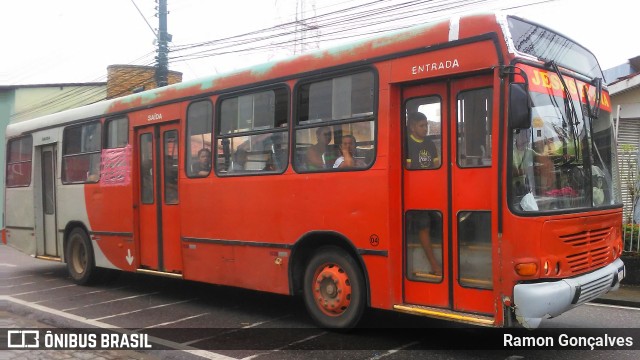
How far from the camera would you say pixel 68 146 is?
10.0m

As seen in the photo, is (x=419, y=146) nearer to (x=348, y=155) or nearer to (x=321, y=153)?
(x=348, y=155)

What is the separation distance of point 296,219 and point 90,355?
2.62 meters

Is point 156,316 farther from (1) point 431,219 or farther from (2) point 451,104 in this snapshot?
(2) point 451,104

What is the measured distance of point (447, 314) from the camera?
194 inches

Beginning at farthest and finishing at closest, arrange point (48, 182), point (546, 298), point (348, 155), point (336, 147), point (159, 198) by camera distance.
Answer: point (48, 182)
point (159, 198)
point (336, 147)
point (348, 155)
point (546, 298)

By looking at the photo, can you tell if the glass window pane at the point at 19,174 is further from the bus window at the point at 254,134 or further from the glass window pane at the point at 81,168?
the bus window at the point at 254,134

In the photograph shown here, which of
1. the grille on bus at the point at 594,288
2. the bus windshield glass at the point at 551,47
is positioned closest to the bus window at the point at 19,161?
the bus windshield glass at the point at 551,47

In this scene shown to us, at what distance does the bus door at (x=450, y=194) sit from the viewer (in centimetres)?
487

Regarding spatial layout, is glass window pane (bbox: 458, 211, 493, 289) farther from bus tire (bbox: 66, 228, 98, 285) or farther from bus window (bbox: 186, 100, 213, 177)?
bus tire (bbox: 66, 228, 98, 285)

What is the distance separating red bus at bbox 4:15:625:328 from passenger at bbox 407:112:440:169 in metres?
0.01

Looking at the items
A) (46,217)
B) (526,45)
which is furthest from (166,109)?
(526,45)

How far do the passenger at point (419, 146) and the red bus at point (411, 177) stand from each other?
0.01 m

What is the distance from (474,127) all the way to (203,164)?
3.91 meters

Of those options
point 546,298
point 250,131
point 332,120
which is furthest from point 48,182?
point 546,298
